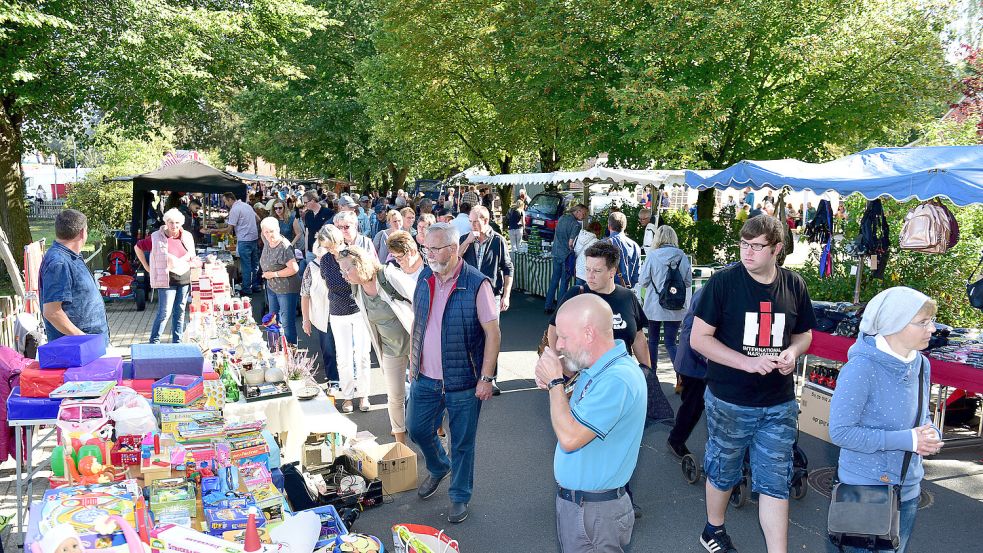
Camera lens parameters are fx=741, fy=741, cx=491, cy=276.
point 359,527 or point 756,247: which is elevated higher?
point 756,247

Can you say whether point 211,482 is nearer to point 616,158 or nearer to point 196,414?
point 196,414

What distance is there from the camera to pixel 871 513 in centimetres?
321

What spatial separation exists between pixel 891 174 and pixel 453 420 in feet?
16.4

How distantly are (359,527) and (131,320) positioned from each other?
8.85 m

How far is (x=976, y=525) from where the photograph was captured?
5.08 m

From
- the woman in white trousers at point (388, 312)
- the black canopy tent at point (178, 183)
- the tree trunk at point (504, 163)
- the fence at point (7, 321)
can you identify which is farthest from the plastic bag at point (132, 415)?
the tree trunk at point (504, 163)

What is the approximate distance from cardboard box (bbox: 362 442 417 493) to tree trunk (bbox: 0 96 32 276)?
12812 millimetres

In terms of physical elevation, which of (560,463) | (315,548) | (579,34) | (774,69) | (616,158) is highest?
(579,34)

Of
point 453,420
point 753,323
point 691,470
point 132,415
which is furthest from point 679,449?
point 132,415

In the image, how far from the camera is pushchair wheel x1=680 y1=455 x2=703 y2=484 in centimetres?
566

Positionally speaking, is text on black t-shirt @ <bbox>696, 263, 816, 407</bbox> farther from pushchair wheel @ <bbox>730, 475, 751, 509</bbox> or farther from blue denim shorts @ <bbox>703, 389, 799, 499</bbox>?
pushchair wheel @ <bbox>730, 475, 751, 509</bbox>

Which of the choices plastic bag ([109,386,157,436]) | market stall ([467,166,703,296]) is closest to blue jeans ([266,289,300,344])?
plastic bag ([109,386,157,436])

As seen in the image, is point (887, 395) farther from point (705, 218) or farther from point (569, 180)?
point (705, 218)

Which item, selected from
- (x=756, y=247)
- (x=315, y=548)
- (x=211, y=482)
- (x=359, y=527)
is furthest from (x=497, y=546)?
(x=756, y=247)
